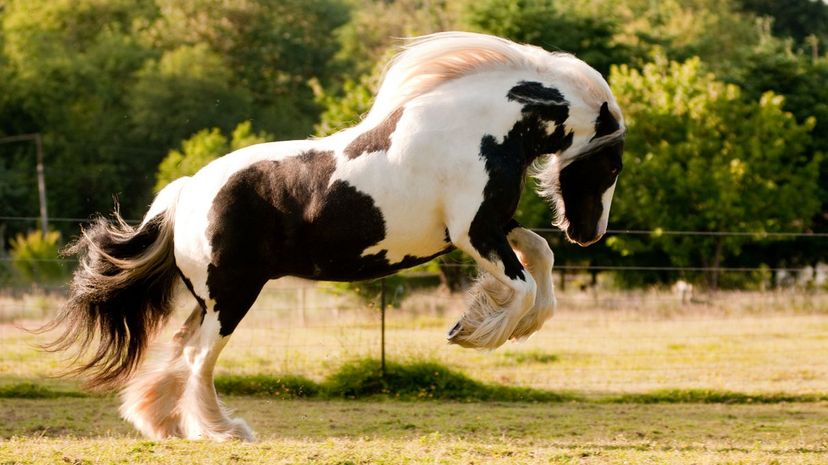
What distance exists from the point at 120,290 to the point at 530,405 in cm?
516

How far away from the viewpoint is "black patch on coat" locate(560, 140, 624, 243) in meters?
7.22

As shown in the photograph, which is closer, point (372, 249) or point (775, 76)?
point (372, 249)

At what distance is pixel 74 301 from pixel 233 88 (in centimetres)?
4702

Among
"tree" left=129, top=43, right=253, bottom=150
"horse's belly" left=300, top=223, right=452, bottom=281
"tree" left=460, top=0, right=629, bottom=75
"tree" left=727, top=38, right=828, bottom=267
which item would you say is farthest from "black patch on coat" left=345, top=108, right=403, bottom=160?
"tree" left=129, top=43, right=253, bottom=150

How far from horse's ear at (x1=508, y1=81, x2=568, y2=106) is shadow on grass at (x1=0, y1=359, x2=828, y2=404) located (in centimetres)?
→ 552

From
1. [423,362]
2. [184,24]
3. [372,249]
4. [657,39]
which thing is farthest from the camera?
[184,24]

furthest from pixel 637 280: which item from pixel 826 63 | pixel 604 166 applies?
pixel 604 166

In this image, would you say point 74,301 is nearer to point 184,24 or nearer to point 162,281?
point 162,281

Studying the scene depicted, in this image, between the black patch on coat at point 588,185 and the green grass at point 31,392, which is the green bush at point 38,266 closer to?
the green grass at point 31,392

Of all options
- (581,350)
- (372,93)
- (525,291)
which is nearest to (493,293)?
(525,291)

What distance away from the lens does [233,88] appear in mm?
53750

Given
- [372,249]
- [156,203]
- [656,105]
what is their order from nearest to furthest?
[372,249], [156,203], [656,105]

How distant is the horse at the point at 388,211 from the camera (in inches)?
266

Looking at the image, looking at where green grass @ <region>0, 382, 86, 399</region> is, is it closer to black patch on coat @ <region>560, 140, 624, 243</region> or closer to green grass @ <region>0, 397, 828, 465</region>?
green grass @ <region>0, 397, 828, 465</region>
